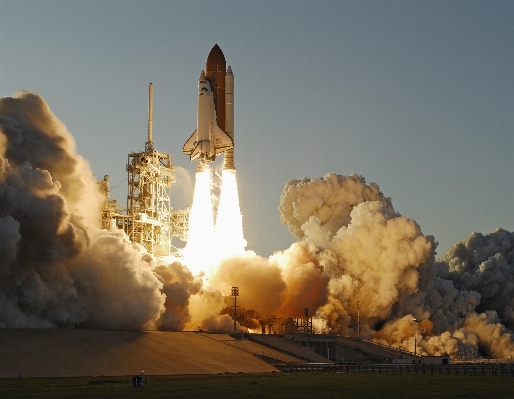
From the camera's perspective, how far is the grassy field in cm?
4160

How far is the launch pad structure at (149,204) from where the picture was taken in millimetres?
92625

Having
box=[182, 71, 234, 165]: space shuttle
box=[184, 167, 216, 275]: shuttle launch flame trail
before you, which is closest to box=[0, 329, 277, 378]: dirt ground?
box=[184, 167, 216, 275]: shuttle launch flame trail

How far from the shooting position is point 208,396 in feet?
133

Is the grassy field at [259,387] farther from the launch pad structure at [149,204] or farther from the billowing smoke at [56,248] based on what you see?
the launch pad structure at [149,204]

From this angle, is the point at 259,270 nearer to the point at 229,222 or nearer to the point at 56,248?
the point at 229,222

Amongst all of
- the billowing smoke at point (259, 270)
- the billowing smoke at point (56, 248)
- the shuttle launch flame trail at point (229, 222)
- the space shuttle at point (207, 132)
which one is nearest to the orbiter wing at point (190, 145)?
the space shuttle at point (207, 132)

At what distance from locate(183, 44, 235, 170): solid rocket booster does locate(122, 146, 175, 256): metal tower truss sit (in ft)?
35.5

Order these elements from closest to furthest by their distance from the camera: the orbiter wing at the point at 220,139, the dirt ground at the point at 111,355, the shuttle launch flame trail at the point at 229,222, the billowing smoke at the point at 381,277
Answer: the dirt ground at the point at 111,355
the orbiter wing at the point at 220,139
the shuttle launch flame trail at the point at 229,222
the billowing smoke at the point at 381,277

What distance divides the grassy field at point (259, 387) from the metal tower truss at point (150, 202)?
3895 cm

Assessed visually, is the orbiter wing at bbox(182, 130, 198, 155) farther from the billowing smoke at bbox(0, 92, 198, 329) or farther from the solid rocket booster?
the billowing smoke at bbox(0, 92, 198, 329)

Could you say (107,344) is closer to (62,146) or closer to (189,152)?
(62,146)

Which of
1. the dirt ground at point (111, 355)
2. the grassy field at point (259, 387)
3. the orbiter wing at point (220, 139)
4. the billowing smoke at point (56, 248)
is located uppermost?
the orbiter wing at point (220, 139)

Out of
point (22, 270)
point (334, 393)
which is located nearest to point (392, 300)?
point (22, 270)

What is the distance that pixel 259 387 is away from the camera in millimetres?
46625
